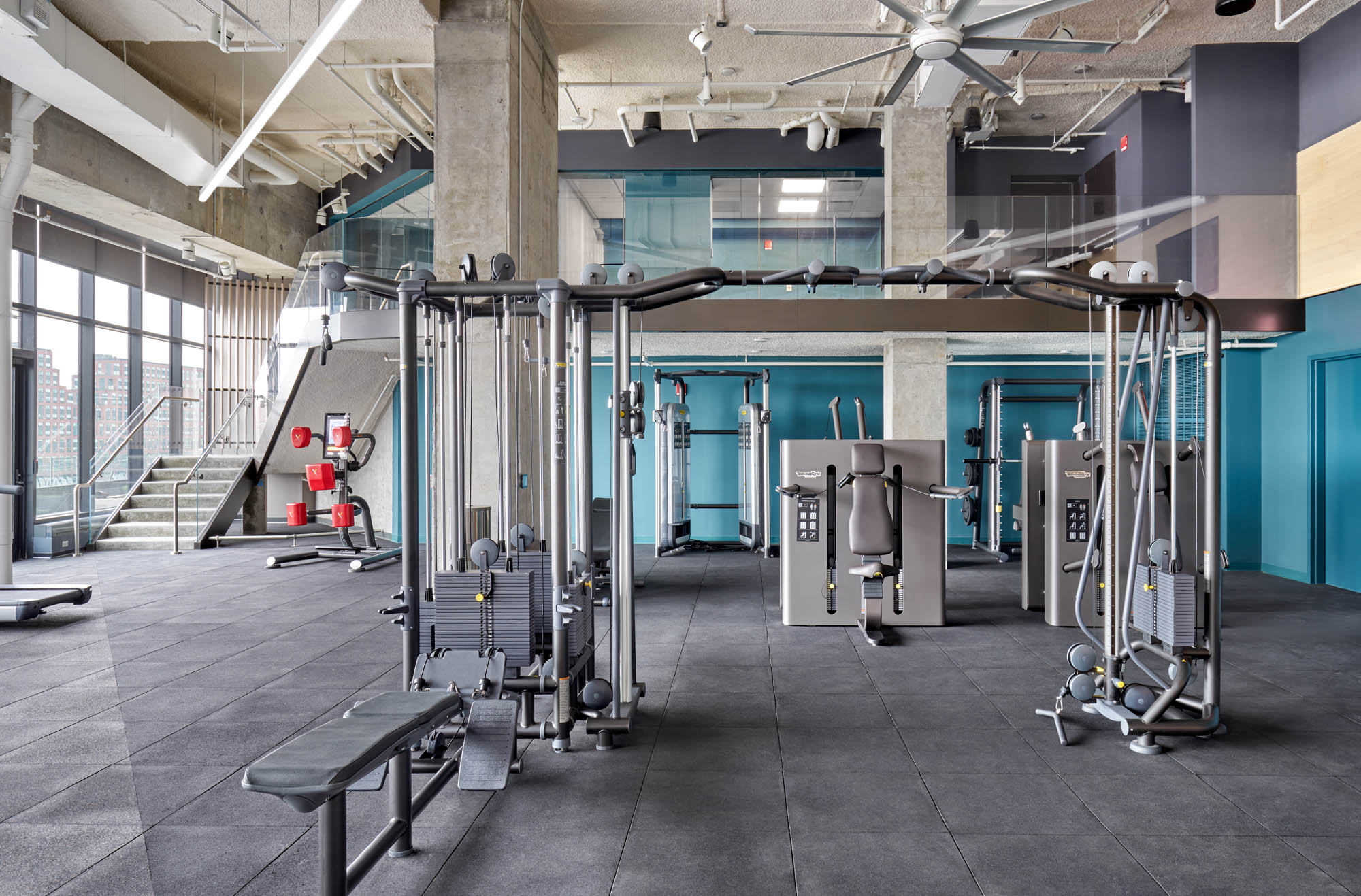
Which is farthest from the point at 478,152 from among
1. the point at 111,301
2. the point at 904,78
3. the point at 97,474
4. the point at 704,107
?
the point at 111,301

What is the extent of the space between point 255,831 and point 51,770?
1207 mm

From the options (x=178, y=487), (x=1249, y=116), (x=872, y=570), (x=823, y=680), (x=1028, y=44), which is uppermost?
(x=1249, y=116)

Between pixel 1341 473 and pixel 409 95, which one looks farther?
pixel 409 95

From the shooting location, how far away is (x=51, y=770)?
3240mm

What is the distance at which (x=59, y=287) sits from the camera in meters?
10.1

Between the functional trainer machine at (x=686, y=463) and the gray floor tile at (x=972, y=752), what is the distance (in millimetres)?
5606

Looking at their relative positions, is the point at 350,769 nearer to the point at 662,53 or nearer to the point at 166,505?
the point at 662,53

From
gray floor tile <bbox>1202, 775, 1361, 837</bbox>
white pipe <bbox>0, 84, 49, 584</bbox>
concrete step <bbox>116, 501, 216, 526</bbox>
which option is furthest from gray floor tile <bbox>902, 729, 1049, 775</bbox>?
concrete step <bbox>116, 501, 216, 526</bbox>

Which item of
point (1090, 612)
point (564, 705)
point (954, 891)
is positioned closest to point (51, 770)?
point (564, 705)

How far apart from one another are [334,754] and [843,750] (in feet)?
7.27

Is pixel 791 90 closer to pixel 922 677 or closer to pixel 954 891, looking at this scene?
pixel 922 677

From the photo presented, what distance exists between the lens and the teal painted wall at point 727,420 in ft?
34.4

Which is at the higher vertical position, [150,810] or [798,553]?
[798,553]

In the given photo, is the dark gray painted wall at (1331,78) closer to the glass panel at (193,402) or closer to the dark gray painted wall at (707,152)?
the dark gray painted wall at (707,152)
